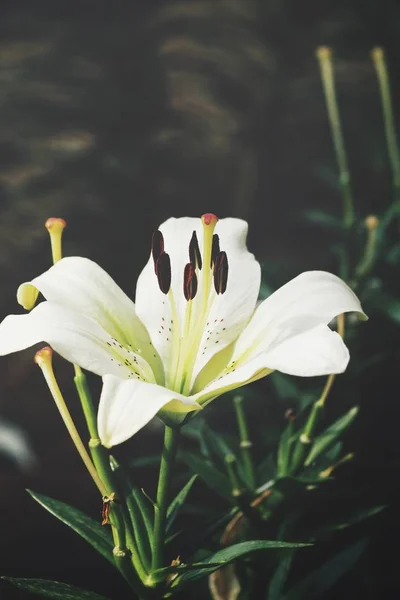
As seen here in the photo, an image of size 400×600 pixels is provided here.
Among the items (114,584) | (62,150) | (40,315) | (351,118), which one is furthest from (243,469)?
(351,118)

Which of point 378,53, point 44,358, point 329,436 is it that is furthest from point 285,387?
point 378,53

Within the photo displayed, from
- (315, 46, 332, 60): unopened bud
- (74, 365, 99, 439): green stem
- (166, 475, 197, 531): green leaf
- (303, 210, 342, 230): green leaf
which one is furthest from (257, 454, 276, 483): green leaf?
(315, 46, 332, 60): unopened bud

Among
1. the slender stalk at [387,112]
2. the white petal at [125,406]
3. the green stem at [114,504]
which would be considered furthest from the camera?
the slender stalk at [387,112]

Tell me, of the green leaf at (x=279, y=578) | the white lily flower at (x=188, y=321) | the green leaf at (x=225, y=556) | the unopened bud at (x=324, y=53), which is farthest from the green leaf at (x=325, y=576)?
the unopened bud at (x=324, y=53)

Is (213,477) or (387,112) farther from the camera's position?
(387,112)

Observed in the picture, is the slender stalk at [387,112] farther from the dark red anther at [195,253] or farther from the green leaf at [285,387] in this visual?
the dark red anther at [195,253]

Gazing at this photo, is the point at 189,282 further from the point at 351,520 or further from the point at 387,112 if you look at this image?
the point at 387,112

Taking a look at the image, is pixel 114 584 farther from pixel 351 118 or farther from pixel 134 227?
pixel 351 118
